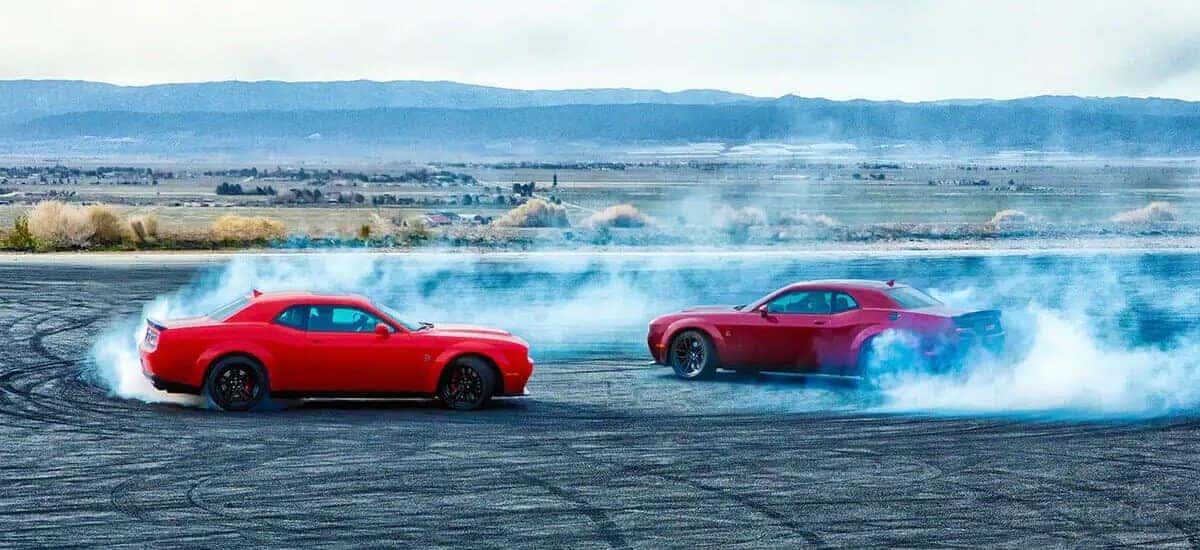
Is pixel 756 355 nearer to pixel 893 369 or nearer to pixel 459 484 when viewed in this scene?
pixel 893 369

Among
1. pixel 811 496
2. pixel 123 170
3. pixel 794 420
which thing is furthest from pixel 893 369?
pixel 123 170

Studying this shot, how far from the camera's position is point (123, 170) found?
167 metres

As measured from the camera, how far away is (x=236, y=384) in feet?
59.0

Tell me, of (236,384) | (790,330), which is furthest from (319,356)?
(790,330)

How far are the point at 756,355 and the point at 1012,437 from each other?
452 centimetres

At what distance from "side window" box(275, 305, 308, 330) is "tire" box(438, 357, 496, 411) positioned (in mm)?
1631

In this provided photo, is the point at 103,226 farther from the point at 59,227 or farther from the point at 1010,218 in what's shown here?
the point at 1010,218

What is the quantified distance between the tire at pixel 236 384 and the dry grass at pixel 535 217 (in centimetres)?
4786

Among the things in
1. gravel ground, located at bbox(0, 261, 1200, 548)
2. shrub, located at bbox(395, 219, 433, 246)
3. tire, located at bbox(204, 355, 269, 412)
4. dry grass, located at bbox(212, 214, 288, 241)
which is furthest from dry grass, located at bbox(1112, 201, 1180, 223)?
tire, located at bbox(204, 355, 269, 412)

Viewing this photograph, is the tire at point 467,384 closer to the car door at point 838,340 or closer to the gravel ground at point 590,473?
the gravel ground at point 590,473

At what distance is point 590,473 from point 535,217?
52946 millimetres

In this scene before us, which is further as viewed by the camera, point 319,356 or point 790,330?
point 790,330

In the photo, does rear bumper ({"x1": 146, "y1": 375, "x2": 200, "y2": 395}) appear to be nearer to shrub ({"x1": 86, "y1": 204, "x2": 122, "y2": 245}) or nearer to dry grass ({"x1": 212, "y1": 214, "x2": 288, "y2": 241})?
dry grass ({"x1": 212, "y1": 214, "x2": 288, "y2": 241})

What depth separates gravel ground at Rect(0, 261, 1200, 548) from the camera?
1212 centimetres
